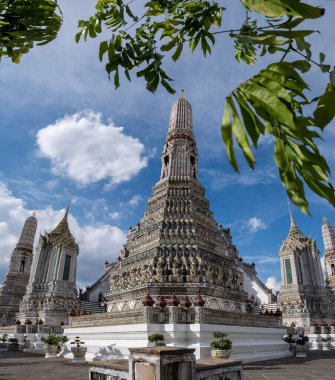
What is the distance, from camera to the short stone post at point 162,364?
3.43 metres

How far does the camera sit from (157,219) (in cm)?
2641

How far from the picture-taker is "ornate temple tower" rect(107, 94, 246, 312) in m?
21.3

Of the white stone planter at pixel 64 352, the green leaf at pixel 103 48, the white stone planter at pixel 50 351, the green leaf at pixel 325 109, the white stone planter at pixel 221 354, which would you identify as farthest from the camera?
the white stone planter at pixel 64 352

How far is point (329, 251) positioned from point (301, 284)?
1290cm

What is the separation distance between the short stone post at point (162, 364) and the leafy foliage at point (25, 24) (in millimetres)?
3553

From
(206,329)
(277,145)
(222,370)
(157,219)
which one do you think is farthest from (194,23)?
Result: (157,219)

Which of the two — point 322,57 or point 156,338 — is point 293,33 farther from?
point 156,338

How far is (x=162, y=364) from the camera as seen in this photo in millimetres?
3422

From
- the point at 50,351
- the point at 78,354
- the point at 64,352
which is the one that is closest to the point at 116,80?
the point at 78,354

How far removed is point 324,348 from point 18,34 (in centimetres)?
2935

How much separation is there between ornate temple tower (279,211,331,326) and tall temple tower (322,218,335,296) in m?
7.55

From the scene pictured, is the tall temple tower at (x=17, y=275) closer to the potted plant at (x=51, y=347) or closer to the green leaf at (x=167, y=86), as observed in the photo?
the potted plant at (x=51, y=347)

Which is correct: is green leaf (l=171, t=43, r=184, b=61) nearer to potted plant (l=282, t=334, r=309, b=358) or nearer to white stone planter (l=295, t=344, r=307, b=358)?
potted plant (l=282, t=334, r=309, b=358)

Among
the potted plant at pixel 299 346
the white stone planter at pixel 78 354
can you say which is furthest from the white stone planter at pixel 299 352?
the white stone planter at pixel 78 354
